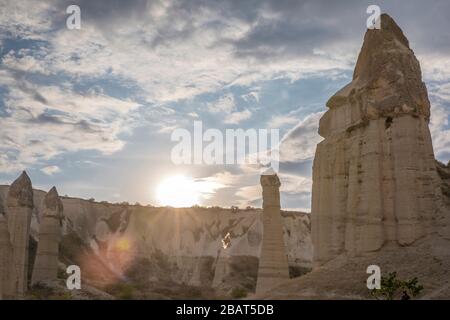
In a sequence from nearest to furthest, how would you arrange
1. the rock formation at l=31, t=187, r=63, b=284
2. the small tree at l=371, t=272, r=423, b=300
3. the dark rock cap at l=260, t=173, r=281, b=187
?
the small tree at l=371, t=272, r=423, b=300 < the dark rock cap at l=260, t=173, r=281, b=187 < the rock formation at l=31, t=187, r=63, b=284

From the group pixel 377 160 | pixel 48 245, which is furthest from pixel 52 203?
pixel 377 160

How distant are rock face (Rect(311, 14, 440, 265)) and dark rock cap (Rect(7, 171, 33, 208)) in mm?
17267

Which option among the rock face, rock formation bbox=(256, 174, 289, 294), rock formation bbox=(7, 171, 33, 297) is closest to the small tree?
the rock face

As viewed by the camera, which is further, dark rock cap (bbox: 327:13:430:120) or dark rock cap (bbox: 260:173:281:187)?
dark rock cap (bbox: 260:173:281:187)

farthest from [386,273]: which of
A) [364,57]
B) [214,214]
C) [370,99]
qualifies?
[214,214]

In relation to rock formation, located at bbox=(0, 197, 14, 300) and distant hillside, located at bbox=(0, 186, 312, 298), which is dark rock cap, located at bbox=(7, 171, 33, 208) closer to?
rock formation, located at bbox=(0, 197, 14, 300)

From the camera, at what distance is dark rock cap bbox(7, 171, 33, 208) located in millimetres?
34469

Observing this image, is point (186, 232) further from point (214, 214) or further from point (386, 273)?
point (386, 273)

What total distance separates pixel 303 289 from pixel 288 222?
58.7 meters

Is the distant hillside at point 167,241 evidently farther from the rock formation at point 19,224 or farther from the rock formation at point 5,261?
the rock formation at point 5,261

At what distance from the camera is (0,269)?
104ft

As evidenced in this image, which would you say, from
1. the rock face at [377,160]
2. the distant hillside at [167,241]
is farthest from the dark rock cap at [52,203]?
the rock face at [377,160]

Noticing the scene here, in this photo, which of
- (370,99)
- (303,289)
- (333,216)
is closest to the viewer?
(303,289)

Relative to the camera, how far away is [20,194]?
1359 inches
